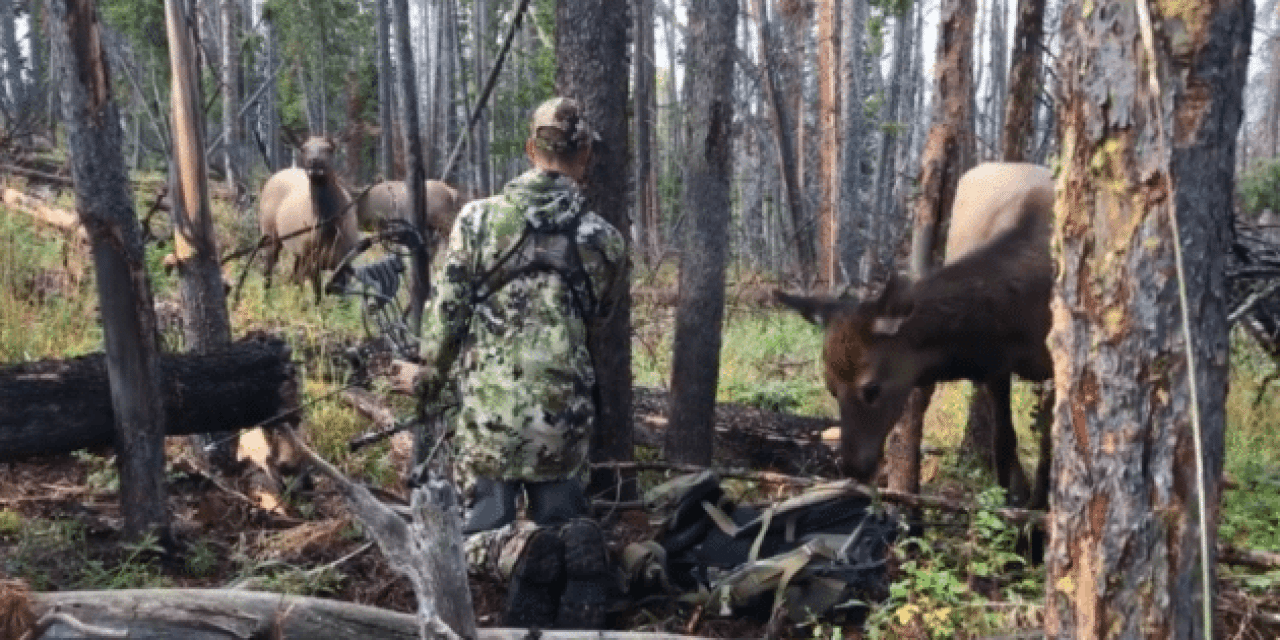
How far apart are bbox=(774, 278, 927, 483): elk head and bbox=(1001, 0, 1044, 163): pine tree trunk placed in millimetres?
2413

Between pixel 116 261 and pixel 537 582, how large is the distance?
2231 millimetres

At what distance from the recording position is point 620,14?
20.0ft

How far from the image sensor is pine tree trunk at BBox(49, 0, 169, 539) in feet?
16.0

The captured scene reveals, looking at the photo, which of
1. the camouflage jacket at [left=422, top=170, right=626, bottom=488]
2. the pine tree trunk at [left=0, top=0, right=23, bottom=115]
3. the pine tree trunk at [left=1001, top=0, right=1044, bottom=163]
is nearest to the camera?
the camouflage jacket at [left=422, top=170, right=626, bottom=488]

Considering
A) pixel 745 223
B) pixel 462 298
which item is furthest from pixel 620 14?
pixel 745 223

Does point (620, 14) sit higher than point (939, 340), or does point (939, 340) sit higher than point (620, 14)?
point (620, 14)

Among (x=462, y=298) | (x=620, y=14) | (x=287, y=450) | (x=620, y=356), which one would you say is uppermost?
(x=620, y=14)

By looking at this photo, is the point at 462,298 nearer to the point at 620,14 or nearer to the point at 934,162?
the point at 620,14

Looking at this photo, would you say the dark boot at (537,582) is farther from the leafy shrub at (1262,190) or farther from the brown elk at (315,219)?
the leafy shrub at (1262,190)

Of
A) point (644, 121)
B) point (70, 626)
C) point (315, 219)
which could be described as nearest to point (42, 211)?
point (315, 219)

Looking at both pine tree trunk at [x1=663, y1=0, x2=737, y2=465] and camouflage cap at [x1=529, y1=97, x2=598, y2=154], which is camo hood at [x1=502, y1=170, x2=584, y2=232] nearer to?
camouflage cap at [x1=529, y1=97, x2=598, y2=154]

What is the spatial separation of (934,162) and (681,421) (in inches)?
79.3

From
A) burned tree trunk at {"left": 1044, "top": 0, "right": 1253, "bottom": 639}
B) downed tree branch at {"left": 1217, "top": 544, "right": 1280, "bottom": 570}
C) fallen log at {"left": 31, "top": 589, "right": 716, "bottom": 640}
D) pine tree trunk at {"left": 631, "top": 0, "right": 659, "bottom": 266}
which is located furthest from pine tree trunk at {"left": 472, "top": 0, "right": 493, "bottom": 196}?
burned tree trunk at {"left": 1044, "top": 0, "right": 1253, "bottom": 639}

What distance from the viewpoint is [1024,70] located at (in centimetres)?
732
